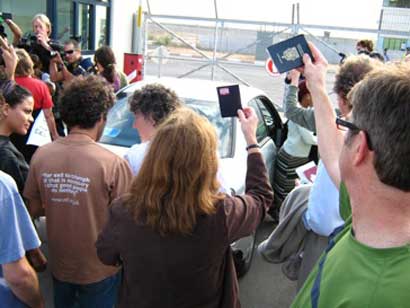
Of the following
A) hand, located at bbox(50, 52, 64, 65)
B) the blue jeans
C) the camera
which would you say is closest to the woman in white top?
the blue jeans

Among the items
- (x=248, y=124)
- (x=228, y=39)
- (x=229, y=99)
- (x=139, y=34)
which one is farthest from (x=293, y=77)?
(x=139, y=34)

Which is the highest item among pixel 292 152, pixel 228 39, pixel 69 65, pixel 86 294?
pixel 228 39

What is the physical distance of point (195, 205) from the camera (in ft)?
5.61

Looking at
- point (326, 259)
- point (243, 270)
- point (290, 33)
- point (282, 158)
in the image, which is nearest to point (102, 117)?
point (326, 259)

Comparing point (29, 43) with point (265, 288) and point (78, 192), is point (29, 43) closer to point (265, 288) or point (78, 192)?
point (78, 192)

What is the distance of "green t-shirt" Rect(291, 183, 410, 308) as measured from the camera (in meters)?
1.00

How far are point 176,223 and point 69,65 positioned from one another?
15.2ft

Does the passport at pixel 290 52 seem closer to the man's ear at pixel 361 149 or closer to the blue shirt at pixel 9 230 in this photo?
Answer: the man's ear at pixel 361 149

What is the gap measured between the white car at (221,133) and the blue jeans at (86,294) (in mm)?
1273

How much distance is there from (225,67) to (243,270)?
9.27m

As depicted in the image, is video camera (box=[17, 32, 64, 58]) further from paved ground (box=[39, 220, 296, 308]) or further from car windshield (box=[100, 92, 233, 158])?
paved ground (box=[39, 220, 296, 308])

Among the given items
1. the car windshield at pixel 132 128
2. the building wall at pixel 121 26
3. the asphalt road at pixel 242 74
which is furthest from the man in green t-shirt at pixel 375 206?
the building wall at pixel 121 26

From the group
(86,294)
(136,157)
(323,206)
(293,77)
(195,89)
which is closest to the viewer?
(323,206)

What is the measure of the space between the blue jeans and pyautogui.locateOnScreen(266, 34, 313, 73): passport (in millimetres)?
1489
